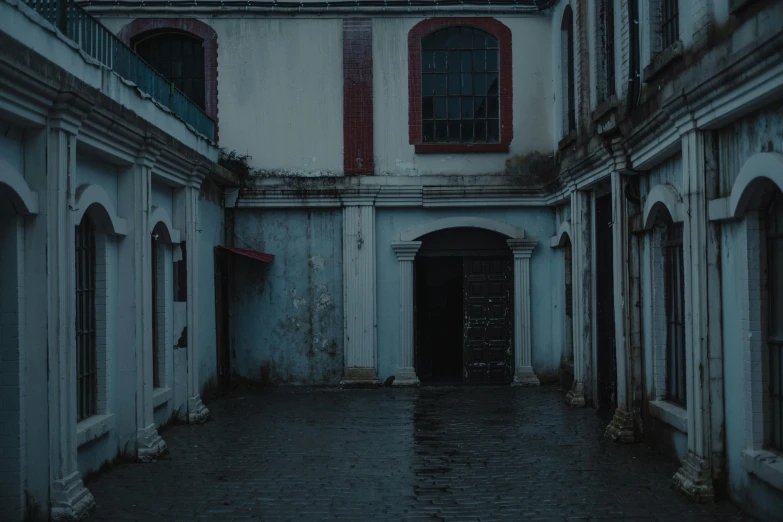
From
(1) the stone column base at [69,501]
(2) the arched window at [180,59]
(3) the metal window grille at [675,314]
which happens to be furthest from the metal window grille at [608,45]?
(1) the stone column base at [69,501]

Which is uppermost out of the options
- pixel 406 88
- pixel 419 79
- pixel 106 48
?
pixel 419 79

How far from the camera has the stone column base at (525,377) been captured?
52.0 ft

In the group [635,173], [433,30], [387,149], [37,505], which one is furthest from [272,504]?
[433,30]

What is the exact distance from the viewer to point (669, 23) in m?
9.52

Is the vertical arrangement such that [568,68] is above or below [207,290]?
above

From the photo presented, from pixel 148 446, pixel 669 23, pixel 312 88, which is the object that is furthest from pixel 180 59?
pixel 669 23

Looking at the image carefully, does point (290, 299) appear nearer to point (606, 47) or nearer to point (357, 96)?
point (357, 96)

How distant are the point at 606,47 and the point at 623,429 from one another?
5.36 m

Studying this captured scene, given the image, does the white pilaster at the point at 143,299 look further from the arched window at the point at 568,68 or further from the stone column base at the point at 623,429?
the arched window at the point at 568,68

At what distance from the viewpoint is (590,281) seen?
12.9 m

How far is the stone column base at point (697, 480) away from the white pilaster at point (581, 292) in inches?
201

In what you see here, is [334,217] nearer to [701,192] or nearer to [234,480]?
[234,480]

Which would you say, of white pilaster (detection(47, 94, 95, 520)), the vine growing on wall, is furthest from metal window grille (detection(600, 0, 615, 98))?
white pilaster (detection(47, 94, 95, 520))

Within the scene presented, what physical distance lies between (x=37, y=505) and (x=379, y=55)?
1115cm
